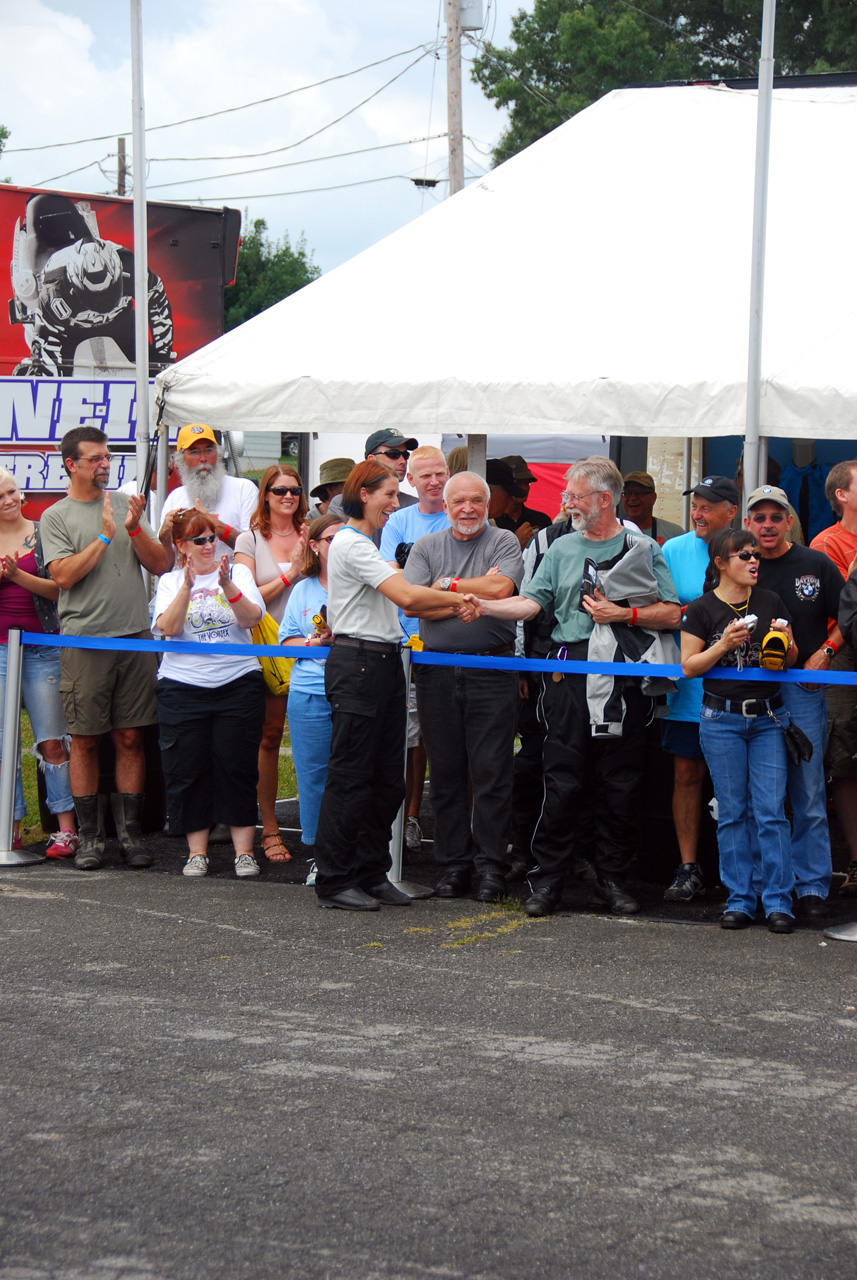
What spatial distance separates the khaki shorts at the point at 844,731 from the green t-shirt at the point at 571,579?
3.05 ft

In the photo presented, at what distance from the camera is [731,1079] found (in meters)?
4.29

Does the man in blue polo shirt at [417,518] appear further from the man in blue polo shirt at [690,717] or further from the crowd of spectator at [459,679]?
the man in blue polo shirt at [690,717]

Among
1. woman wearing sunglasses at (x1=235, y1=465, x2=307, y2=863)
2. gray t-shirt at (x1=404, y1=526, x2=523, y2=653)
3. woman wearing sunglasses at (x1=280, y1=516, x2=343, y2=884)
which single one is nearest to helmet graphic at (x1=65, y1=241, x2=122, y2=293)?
woman wearing sunglasses at (x1=235, y1=465, x2=307, y2=863)

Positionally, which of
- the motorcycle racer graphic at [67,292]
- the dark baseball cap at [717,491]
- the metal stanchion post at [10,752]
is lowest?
the metal stanchion post at [10,752]

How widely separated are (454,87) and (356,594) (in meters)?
19.8

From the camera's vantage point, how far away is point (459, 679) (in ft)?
21.4

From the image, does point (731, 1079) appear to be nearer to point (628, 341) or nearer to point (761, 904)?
point (761, 904)

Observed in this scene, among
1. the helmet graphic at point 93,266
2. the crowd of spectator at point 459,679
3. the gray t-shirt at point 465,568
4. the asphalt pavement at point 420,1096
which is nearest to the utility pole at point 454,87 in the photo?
the helmet graphic at point 93,266

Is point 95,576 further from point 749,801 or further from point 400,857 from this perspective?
point 749,801

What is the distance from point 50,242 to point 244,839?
36.5 ft

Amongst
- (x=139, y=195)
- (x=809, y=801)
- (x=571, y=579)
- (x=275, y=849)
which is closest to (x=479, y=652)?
(x=571, y=579)

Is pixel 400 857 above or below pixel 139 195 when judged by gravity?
below

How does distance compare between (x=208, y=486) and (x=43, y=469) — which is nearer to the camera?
(x=208, y=486)

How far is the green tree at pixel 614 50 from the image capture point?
33.8m
